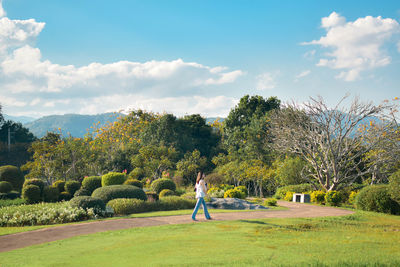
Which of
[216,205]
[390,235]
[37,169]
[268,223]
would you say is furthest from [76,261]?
[37,169]

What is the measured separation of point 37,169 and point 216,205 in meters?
19.1

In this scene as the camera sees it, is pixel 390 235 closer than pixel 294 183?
Yes

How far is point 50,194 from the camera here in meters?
20.5

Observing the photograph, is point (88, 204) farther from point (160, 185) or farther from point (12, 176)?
point (12, 176)

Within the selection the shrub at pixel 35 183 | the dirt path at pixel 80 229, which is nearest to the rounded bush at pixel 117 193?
the dirt path at pixel 80 229

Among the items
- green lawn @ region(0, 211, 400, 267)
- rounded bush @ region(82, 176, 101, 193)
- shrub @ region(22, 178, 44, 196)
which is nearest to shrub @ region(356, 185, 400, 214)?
green lawn @ region(0, 211, 400, 267)

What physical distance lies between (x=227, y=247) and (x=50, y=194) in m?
16.8

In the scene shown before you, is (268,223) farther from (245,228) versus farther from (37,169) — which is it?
(37,169)

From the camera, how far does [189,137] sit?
3947 cm

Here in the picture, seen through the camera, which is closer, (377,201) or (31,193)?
(377,201)

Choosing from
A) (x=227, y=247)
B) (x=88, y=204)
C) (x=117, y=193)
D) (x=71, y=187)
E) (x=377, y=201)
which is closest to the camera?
(x=227, y=247)

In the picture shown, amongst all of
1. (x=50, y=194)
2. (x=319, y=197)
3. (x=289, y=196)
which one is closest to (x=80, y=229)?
(x=50, y=194)

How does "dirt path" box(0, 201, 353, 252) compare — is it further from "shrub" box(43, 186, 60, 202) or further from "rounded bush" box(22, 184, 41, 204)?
"shrub" box(43, 186, 60, 202)

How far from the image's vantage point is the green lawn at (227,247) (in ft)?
20.6
